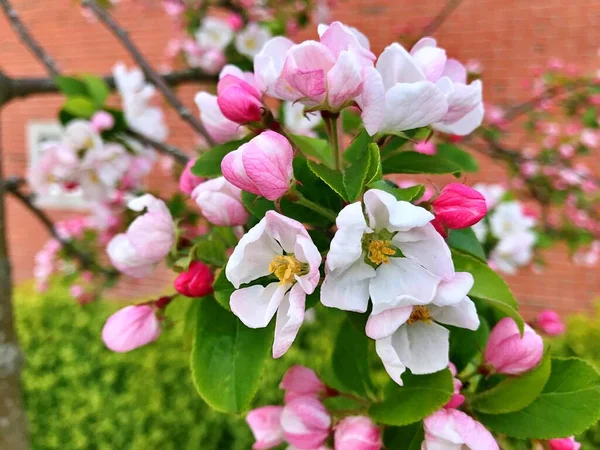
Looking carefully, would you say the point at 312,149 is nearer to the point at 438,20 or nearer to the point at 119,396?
the point at 119,396

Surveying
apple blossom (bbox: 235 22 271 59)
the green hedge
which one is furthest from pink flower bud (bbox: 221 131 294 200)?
the green hedge

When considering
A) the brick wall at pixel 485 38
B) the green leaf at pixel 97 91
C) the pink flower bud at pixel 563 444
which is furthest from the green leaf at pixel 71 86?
the brick wall at pixel 485 38

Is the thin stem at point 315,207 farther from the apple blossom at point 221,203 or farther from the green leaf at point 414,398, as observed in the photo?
the green leaf at point 414,398

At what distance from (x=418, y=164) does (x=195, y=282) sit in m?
0.27

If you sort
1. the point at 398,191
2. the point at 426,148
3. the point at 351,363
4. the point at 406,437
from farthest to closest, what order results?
1. the point at 426,148
2. the point at 351,363
3. the point at 406,437
4. the point at 398,191

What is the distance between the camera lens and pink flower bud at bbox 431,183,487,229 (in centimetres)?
45

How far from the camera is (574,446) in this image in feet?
1.77

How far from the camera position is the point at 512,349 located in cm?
53

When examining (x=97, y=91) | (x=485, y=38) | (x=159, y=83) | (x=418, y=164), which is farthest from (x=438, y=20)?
(x=418, y=164)

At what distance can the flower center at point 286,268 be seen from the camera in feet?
1.44

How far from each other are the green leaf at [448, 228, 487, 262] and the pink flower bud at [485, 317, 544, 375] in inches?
3.1

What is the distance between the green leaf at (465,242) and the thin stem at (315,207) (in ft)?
0.50

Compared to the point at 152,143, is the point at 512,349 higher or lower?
higher

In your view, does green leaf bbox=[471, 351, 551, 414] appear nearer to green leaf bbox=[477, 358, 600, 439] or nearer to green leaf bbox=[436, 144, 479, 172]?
green leaf bbox=[477, 358, 600, 439]
